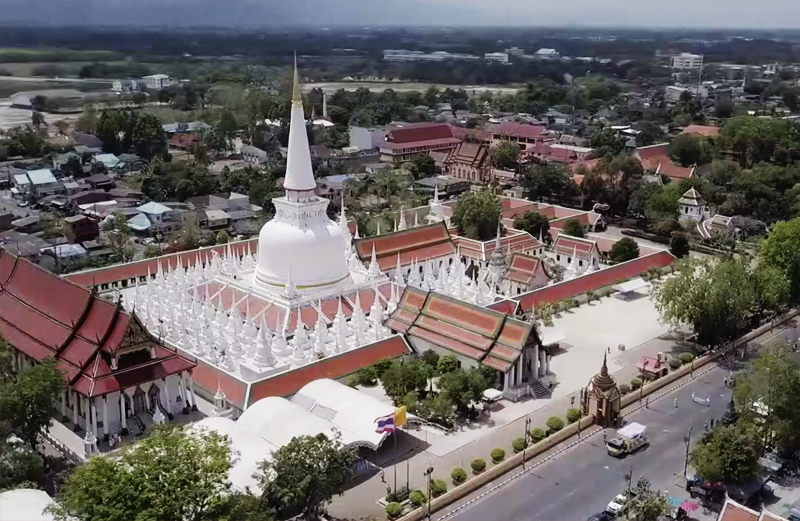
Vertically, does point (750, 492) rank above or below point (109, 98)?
below

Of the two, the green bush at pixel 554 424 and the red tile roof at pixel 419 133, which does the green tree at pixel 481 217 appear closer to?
the green bush at pixel 554 424

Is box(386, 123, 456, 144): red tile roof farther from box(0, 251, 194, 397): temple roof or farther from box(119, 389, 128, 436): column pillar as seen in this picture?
box(119, 389, 128, 436): column pillar

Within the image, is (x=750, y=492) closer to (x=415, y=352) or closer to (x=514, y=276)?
(x=415, y=352)

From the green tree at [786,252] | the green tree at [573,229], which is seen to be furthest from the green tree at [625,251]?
the green tree at [786,252]

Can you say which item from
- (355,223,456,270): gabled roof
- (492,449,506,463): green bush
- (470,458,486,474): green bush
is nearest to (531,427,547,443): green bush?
(492,449,506,463): green bush

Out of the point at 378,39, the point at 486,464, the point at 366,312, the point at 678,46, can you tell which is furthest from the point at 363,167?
the point at 678,46

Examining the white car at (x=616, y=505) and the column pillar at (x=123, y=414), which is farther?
the column pillar at (x=123, y=414)
